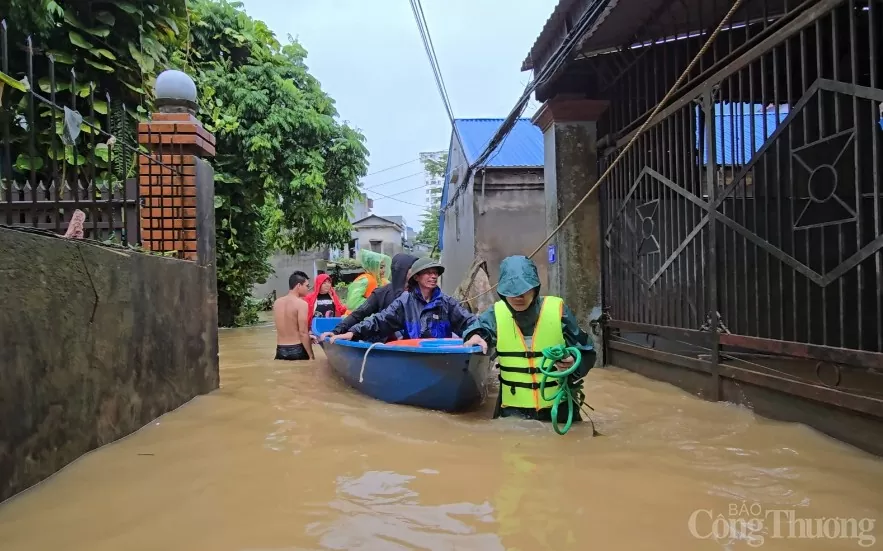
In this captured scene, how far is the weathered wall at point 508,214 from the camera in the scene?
1419cm

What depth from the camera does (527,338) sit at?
4.04m

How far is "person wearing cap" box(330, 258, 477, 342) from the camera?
5.39 m

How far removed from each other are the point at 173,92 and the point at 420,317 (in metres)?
2.89

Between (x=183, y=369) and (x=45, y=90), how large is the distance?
348 centimetres

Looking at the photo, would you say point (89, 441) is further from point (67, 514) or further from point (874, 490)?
point (874, 490)

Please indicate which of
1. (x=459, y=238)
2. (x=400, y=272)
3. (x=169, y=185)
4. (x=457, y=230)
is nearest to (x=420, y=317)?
(x=400, y=272)

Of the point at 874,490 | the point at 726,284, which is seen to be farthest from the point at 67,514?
the point at 726,284

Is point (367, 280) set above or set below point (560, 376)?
above

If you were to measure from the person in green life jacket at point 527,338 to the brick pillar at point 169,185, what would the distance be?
2.76m

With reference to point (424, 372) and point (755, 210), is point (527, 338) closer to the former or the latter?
point (424, 372)

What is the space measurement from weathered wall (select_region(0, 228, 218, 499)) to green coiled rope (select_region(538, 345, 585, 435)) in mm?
2617

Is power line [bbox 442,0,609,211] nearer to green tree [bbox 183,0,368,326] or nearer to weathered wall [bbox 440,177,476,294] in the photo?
green tree [bbox 183,0,368,326]

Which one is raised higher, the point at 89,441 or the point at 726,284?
the point at 726,284

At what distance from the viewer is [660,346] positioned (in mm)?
7098
